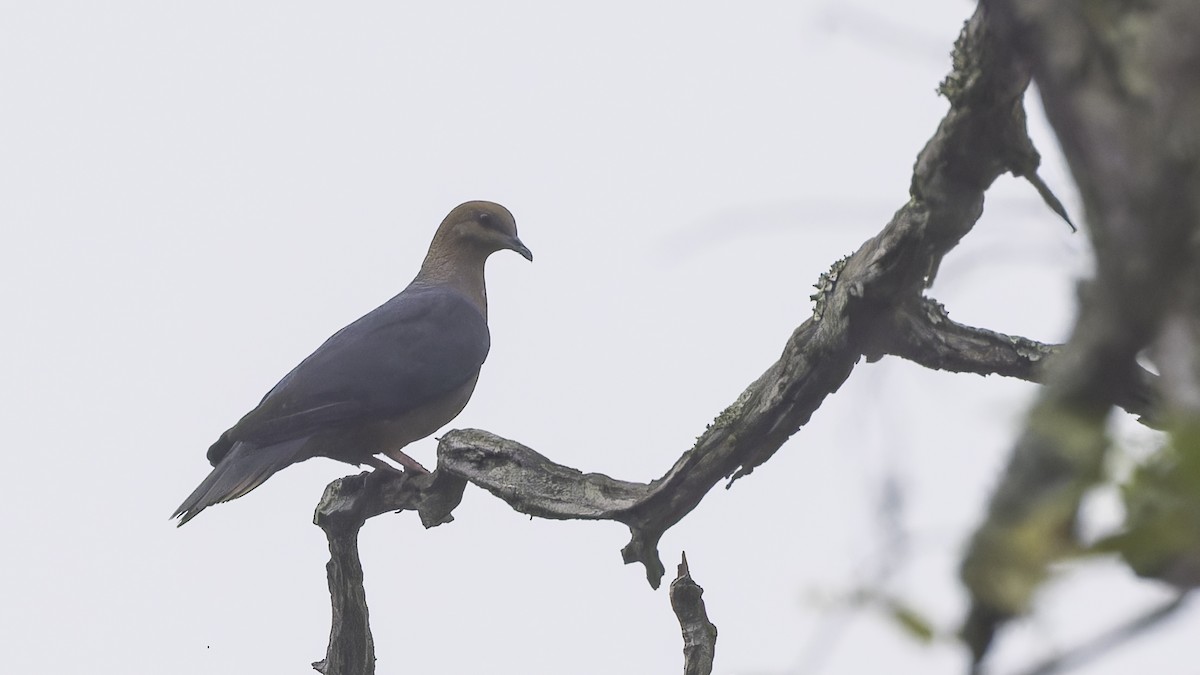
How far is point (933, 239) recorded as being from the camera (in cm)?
236

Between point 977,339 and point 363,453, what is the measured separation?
2994 millimetres

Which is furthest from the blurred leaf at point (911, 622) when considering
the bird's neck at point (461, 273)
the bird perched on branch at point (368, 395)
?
the bird's neck at point (461, 273)

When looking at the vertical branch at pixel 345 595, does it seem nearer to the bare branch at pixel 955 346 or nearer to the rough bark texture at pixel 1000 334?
the rough bark texture at pixel 1000 334

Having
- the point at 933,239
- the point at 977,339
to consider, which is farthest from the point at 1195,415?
the point at 977,339

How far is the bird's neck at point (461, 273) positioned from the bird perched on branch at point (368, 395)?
0.05 meters

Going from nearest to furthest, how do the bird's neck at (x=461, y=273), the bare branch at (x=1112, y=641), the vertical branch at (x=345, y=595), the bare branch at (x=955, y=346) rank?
1. the bare branch at (x=1112, y=641)
2. the bare branch at (x=955, y=346)
3. the vertical branch at (x=345, y=595)
4. the bird's neck at (x=461, y=273)

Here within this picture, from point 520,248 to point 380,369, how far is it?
1.30 meters

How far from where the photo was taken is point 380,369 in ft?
17.1

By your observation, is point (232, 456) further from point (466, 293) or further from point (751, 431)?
point (751, 431)

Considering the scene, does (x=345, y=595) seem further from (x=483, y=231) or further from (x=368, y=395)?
(x=483, y=231)

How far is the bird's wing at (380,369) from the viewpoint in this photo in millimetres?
4871

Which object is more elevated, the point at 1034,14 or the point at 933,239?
the point at 933,239

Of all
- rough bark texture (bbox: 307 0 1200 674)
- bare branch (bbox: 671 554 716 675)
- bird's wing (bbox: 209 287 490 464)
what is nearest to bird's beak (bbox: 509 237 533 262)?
bird's wing (bbox: 209 287 490 464)

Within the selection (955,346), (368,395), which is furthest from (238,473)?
(955,346)
